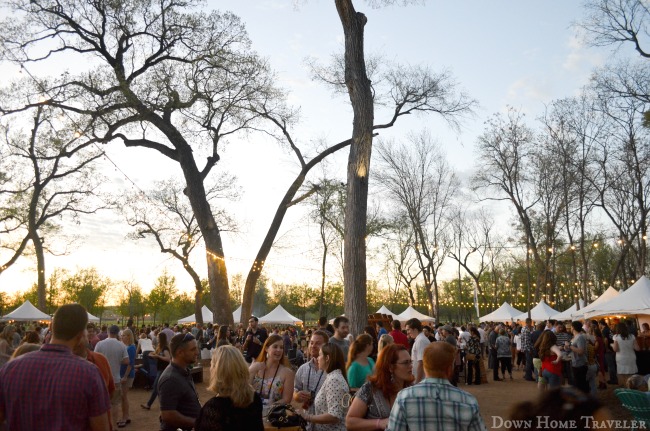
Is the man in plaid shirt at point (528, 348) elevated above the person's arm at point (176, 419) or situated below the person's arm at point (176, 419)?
below

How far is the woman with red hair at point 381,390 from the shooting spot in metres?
3.51

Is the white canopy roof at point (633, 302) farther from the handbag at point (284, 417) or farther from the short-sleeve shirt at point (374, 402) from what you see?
Answer: the short-sleeve shirt at point (374, 402)

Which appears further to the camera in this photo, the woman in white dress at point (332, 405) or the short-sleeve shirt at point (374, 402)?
the woman in white dress at point (332, 405)

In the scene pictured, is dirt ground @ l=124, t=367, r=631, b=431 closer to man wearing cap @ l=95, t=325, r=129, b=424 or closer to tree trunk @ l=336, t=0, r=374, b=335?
man wearing cap @ l=95, t=325, r=129, b=424

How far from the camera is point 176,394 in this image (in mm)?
4086

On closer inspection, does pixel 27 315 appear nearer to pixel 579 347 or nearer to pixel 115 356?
pixel 115 356

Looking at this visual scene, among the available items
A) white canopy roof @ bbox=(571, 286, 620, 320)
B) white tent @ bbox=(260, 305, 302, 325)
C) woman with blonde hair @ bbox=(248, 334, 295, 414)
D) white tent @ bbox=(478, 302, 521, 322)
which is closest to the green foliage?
white tent @ bbox=(260, 305, 302, 325)

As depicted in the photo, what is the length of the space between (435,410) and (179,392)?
85.9 inches

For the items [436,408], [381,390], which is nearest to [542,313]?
[381,390]

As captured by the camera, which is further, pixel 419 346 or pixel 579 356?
pixel 579 356

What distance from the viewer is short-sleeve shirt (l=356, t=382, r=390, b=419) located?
11.6 ft

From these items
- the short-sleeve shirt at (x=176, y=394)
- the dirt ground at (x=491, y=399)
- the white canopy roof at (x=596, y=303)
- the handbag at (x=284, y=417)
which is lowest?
the dirt ground at (x=491, y=399)

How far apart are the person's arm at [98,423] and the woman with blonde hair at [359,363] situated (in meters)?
2.49

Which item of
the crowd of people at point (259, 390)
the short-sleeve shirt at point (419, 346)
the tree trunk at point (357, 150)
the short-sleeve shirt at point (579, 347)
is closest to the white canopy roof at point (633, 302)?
the short-sleeve shirt at point (579, 347)
